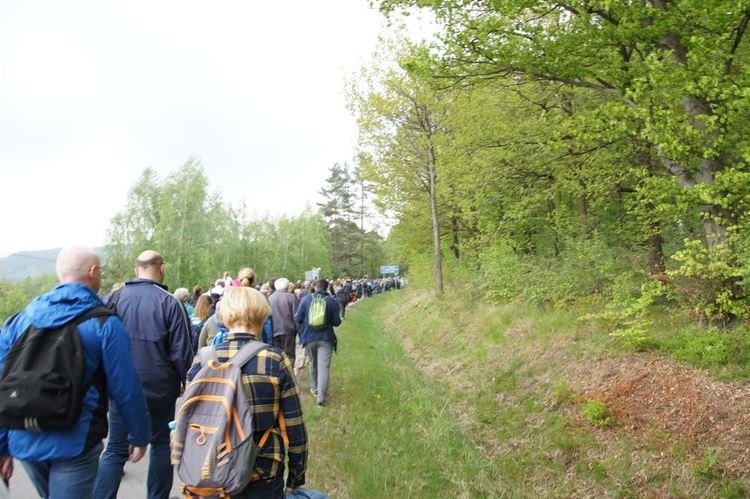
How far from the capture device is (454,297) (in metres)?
17.6

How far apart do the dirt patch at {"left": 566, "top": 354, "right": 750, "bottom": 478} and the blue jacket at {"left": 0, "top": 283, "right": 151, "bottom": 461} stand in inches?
217

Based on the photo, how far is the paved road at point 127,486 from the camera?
4.37 meters

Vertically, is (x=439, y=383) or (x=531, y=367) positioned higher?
(x=531, y=367)

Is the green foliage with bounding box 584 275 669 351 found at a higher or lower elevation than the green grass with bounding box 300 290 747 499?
higher

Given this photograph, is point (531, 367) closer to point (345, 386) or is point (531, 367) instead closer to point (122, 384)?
point (345, 386)

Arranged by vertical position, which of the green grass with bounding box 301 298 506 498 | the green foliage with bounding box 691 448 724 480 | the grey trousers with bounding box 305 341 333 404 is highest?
the grey trousers with bounding box 305 341 333 404

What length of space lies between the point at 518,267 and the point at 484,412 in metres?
5.83

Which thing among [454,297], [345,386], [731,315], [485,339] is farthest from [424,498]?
[454,297]

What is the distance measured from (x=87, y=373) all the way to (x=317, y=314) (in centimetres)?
527

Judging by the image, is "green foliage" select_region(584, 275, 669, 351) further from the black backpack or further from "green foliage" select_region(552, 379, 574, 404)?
the black backpack

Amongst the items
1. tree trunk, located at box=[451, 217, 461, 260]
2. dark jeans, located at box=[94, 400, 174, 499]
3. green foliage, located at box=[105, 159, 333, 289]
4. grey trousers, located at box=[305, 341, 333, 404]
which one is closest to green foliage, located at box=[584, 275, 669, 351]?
grey trousers, located at box=[305, 341, 333, 404]

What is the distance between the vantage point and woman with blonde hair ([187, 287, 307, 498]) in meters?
2.41

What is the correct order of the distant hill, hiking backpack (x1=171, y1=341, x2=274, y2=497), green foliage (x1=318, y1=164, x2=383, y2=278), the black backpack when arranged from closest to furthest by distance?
1. hiking backpack (x1=171, y1=341, x2=274, y2=497)
2. the black backpack
3. the distant hill
4. green foliage (x1=318, y1=164, x2=383, y2=278)

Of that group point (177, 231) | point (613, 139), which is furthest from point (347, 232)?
point (613, 139)
